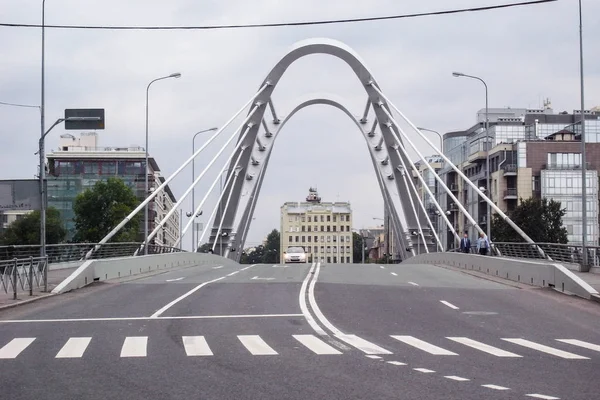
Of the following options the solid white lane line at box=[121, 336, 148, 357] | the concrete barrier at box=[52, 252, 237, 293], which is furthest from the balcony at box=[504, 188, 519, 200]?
the solid white lane line at box=[121, 336, 148, 357]

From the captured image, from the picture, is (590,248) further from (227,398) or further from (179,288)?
(227,398)

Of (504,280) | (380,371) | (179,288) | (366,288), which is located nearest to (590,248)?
(504,280)

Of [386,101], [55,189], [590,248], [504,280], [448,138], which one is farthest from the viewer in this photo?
[448,138]

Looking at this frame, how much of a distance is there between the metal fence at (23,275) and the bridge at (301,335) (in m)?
0.05

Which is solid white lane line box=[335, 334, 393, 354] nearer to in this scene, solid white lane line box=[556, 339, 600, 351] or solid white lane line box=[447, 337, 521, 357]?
solid white lane line box=[447, 337, 521, 357]

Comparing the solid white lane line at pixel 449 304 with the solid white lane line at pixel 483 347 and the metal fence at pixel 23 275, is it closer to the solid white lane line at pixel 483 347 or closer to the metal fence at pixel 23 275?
the solid white lane line at pixel 483 347

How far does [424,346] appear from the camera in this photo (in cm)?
1450

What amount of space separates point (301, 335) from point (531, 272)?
15.9 meters

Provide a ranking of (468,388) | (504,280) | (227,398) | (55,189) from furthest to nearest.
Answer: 1. (55,189)
2. (504,280)
3. (468,388)
4. (227,398)

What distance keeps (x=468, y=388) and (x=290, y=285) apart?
19.9 meters

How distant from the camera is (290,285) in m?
29.8

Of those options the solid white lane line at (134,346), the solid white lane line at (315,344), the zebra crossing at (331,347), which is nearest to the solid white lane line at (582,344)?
the zebra crossing at (331,347)

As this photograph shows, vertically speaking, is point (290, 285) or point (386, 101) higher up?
point (386, 101)

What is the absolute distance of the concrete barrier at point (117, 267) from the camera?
Answer: 29.5 m
